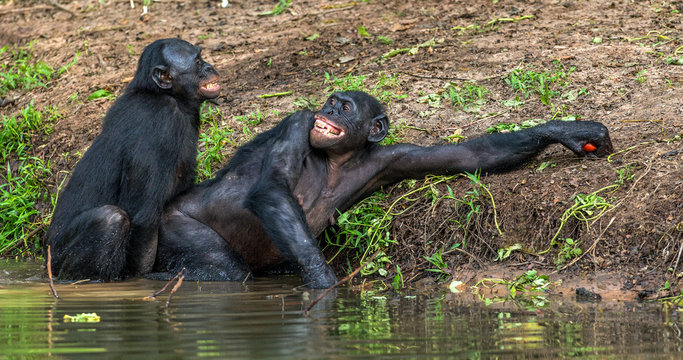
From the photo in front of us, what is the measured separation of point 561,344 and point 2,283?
4380 millimetres

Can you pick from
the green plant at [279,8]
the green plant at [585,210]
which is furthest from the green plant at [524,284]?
the green plant at [279,8]

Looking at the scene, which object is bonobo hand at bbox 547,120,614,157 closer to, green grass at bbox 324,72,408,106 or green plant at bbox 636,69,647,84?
green plant at bbox 636,69,647,84

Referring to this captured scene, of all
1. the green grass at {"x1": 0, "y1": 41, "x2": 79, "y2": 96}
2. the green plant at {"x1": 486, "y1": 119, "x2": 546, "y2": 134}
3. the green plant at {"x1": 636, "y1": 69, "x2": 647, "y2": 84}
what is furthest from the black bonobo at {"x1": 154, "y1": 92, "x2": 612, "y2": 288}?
the green grass at {"x1": 0, "y1": 41, "x2": 79, "y2": 96}

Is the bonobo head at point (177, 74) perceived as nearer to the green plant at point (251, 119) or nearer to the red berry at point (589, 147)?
the green plant at point (251, 119)

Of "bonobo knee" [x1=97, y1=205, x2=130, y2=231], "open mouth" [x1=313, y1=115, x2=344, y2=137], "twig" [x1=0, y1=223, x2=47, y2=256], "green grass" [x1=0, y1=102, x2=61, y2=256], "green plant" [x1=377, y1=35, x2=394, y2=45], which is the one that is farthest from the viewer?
Answer: "green plant" [x1=377, y1=35, x2=394, y2=45]

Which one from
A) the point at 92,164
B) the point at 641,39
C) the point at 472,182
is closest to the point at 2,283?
the point at 92,164

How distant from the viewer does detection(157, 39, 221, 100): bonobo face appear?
6.91 meters

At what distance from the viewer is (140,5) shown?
12.2 m

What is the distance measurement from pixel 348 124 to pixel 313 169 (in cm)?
44

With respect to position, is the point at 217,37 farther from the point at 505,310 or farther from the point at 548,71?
the point at 505,310

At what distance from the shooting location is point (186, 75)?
272 inches

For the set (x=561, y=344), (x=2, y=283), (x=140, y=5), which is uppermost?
(x=140, y=5)

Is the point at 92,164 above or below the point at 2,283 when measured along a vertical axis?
above

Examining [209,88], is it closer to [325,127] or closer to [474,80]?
[325,127]
